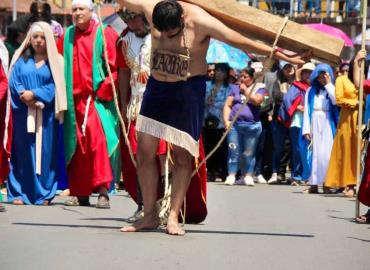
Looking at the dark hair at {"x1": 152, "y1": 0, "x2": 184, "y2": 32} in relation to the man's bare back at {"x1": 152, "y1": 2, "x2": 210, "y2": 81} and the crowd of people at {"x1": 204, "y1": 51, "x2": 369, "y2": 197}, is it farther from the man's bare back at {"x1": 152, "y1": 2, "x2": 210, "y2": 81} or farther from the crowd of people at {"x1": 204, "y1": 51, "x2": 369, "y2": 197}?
the crowd of people at {"x1": 204, "y1": 51, "x2": 369, "y2": 197}

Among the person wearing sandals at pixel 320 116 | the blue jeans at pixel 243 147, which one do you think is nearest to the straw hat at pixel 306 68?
the blue jeans at pixel 243 147

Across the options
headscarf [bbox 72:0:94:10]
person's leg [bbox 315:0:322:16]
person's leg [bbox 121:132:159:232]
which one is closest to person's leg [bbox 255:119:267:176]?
headscarf [bbox 72:0:94:10]

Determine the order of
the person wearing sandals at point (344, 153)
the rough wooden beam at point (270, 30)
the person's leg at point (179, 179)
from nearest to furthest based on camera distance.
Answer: the rough wooden beam at point (270, 30) → the person's leg at point (179, 179) → the person wearing sandals at point (344, 153)

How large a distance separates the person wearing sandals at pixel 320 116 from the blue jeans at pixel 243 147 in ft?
3.76

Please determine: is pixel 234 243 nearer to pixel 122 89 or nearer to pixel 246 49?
pixel 246 49

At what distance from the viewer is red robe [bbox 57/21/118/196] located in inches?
524

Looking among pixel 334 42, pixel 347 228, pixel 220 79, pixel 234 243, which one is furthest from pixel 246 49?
pixel 220 79

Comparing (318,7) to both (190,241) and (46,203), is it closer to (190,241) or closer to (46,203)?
(46,203)

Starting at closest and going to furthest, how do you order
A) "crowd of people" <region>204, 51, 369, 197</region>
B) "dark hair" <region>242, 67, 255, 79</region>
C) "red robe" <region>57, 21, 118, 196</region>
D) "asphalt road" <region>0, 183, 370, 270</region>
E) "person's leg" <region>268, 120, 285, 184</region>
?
"asphalt road" <region>0, 183, 370, 270</region> < "red robe" <region>57, 21, 118, 196</region> < "crowd of people" <region>204, 51, 369, 197</region> < "dark hair" <region>242, 67, 255, 79</region> < "person's leg" <region>268, 120, 285, 184</region>

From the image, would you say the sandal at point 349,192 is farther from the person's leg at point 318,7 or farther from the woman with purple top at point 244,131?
the person's leg at point 318,7

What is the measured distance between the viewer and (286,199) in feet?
54.4

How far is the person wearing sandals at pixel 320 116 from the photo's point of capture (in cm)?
1869

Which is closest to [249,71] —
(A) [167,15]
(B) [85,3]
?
(B) [85,3]

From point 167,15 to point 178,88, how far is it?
0.59 m
